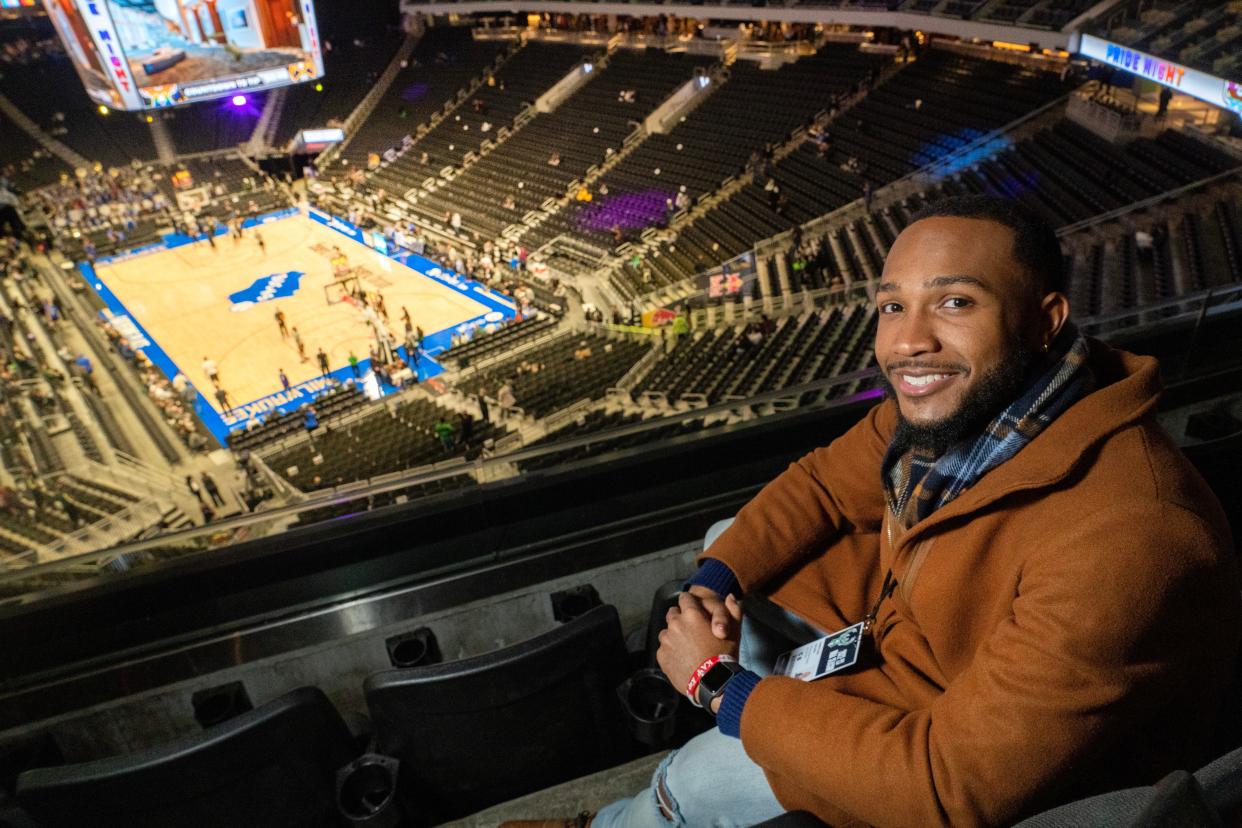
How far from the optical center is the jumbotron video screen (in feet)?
62.2

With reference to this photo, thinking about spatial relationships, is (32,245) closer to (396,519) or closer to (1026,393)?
(396,519)

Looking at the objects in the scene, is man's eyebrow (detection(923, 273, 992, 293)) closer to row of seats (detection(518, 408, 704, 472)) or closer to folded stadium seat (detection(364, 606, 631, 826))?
folded stadium seat (detection(364, 606, 631, 826))

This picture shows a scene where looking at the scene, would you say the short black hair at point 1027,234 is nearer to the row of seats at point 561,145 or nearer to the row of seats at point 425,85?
the row of seats at point 561,145

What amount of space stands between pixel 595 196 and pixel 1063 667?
75.6 ft

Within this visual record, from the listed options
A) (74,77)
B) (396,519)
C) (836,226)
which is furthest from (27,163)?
(396,519)

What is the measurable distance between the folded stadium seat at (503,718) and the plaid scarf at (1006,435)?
0.82 metres

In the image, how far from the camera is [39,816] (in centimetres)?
173

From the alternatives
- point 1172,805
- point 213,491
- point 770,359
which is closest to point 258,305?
point 213,491

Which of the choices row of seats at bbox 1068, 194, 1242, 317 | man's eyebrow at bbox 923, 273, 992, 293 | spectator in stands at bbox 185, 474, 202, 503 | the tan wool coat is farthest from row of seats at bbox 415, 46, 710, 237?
the tan wool coat

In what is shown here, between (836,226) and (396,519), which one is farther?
(836,226)

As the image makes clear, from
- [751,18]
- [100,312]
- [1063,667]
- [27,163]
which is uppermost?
[27,163]

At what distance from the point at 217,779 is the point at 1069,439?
2.01m

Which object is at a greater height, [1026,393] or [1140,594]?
[1026,393]

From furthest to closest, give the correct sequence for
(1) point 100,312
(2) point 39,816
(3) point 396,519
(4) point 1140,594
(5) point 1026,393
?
(1) point 100,312 < (3) point 396,519 < (2) point 39,816 < (5) point 1026,393 < (4) point 1140,594
